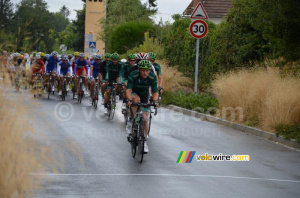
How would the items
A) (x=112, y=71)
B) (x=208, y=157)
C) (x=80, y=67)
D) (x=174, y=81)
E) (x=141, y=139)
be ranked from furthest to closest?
(x=174, y=81), (x=80, y=67), (x=112, y=71), (x=208, y=157), (x=141, y=139)

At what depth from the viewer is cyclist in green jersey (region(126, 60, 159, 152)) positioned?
11.6m

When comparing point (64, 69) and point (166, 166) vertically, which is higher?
point (64, 69)

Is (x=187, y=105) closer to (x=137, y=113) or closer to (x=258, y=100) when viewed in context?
(x=258, y=100)

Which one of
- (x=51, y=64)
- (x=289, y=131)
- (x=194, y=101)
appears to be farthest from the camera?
(x=51, y=64)

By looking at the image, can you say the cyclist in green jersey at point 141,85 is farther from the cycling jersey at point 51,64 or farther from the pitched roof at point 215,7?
the pitched roof at point 215,7

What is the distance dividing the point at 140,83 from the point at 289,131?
4132mm

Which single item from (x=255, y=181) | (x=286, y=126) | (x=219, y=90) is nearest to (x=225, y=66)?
(x=219, y=90)

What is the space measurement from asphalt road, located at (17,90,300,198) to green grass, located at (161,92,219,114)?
135 inches

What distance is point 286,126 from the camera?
14.6 meters

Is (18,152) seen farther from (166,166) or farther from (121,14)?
(121,14)

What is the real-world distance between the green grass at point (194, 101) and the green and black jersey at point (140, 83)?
24.3ft

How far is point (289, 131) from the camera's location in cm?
1413

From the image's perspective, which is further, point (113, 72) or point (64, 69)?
point (64, 69)

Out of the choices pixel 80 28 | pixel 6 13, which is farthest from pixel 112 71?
pixel 80 28
